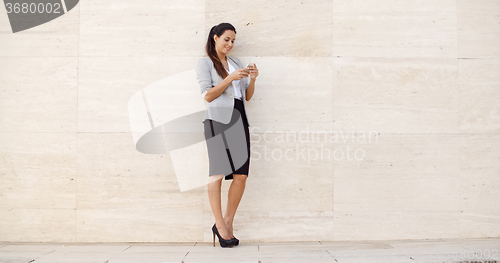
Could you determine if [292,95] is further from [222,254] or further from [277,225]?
[222,254]

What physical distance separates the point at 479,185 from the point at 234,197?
202 cm

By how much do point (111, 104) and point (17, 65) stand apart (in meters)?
0.83

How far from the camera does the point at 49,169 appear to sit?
102 inches

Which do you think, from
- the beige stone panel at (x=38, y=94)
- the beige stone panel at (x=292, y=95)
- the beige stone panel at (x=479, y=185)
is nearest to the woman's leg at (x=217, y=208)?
the beige stone panel at (x=292, y=95)

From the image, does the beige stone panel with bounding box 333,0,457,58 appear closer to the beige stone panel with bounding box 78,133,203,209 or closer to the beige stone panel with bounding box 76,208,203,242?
the beige stone panel with bounding box 78,133,203,209

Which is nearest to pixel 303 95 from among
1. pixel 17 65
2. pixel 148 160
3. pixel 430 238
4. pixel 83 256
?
pixel 148 160

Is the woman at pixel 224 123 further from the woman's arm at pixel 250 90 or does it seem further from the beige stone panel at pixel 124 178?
the beige stone panel at pixel 124 178

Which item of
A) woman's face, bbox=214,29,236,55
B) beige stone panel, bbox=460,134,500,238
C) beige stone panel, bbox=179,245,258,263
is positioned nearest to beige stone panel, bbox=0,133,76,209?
beige stone panel, bbox=179,245,258,263

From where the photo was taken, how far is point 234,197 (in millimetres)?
2365

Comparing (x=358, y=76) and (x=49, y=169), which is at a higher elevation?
(x=358, y=76)

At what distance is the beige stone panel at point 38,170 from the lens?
2578 mm

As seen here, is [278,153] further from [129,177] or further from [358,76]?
[129,177]

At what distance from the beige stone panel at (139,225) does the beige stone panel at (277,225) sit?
0.50 ft

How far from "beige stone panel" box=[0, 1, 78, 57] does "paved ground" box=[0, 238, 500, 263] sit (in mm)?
1524
